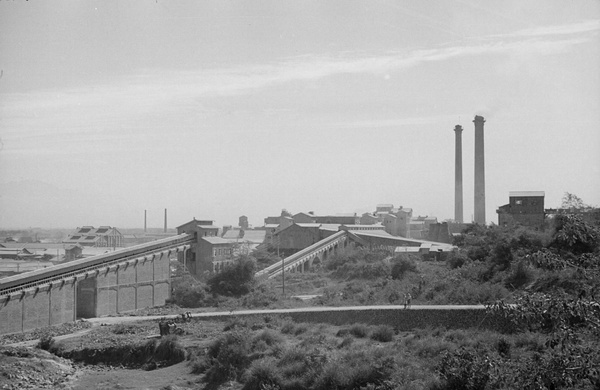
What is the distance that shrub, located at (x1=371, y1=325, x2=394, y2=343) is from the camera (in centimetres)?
2411

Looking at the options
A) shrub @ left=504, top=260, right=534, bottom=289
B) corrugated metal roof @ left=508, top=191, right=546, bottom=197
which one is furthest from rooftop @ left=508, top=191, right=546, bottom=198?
shrub @ left=504, top=260, right=534, bottom=289

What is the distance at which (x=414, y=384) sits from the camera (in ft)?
58.9

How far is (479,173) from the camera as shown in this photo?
59.6 metres

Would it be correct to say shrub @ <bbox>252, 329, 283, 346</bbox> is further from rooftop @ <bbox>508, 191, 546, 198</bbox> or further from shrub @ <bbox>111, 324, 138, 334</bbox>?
rooftop @ <bbox>508, 191, 546, 198</bbox>

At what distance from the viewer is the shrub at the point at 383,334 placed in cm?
2411

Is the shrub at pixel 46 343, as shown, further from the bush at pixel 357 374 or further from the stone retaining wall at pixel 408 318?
the bush at pixel 357 374

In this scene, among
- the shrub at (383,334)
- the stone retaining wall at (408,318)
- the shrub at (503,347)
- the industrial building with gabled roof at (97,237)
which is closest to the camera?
the shrub at (503,347)

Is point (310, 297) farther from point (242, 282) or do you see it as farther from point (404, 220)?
point (404, 220)

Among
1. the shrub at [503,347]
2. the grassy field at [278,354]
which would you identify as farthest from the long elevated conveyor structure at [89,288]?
the shrub at [503,347]

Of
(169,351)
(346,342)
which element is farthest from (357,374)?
(169,351)

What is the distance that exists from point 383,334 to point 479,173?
3881 centimetres

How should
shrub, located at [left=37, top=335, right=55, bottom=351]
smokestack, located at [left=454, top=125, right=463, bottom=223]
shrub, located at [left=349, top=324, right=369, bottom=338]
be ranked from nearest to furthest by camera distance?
shrub, located at [left=349, top=324, right=369, bottom=338] < shrub, located at [left=37, top=335, right=55, bottom=351] < smokestack, located at [left=454, top=125, right=463, bottom=223]

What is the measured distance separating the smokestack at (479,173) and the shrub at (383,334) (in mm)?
37283

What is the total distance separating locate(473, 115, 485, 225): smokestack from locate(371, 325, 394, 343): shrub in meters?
37.3
